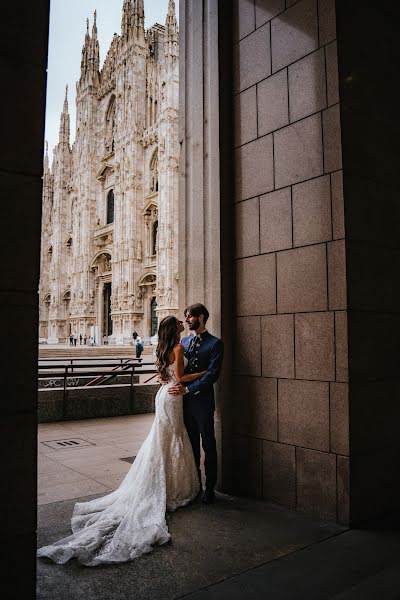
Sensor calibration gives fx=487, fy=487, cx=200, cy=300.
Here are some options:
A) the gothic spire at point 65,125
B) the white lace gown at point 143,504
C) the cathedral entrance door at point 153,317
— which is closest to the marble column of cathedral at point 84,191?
the gothic spire at point 65,125

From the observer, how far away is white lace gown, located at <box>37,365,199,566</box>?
122 inches

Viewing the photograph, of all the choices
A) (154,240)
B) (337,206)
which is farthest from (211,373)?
(154,240)

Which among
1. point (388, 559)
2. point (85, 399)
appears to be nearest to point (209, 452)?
point (388, 559)

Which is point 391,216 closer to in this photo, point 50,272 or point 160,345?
point 160,345

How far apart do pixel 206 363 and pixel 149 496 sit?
118cm

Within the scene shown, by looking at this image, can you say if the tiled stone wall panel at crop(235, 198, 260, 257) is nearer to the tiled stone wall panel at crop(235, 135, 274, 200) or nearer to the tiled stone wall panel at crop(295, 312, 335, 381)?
the tiled stone wall panel at crop(235, 135, 274, 200)

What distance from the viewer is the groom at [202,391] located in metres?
4.16

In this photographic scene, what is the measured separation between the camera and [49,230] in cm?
5194

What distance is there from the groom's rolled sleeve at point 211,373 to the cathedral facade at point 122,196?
26.7 metres

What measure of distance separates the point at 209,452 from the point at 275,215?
2.15m

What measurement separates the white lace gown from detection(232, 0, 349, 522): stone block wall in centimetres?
61

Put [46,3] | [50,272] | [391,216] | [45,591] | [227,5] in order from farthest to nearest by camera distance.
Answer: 1. [50,272]
2. [227,5]
3. [391,216]
4. [45,591]
5. [46,3]

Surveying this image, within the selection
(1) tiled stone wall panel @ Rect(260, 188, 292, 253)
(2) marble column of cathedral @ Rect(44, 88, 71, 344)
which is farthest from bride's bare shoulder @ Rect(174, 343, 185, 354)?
(2) marble column of cathedral @ Rect(44, 88, 71, 344)

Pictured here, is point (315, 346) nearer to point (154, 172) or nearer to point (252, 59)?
point (252, 59)
